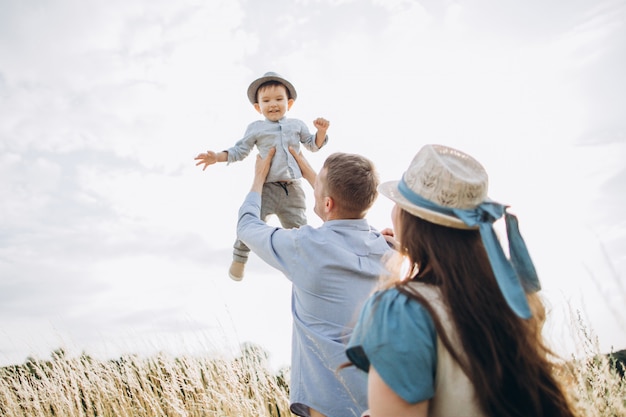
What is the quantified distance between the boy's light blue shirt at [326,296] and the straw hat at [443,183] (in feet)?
3.08

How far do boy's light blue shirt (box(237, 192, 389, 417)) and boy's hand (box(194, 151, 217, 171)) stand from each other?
68.1 inches

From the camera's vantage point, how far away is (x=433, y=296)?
4.51 ft

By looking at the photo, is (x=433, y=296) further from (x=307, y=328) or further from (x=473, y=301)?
(x=307, y=328)

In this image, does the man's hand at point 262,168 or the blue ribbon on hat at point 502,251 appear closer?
the blue ribbon on hat at point 502,251

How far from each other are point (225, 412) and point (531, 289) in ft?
11.1

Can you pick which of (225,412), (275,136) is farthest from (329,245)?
(225,412)

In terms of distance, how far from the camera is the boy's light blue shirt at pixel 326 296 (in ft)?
8.09

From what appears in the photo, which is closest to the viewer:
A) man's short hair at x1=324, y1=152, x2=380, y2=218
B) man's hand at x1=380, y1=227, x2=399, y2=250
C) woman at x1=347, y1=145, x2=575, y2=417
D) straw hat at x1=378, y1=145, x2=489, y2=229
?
woman at x1=347, y1=145, x2=575, y2=417

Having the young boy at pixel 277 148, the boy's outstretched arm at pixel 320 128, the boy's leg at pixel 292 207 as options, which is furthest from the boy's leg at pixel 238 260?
the boy's outstretched arm at pixel 320 128

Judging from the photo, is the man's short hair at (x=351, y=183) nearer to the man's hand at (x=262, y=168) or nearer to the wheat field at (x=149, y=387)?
the man's hand at (x=262, y=168)

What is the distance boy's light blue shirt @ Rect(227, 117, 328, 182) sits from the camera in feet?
14.0

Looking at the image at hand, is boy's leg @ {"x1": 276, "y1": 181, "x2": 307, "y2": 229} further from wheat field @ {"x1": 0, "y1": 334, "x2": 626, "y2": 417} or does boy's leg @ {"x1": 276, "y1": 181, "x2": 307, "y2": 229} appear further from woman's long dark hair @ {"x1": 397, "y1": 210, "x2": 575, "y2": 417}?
woman's long dark hair @ {"x1": 397, "y1": 210, "x2": 575, "y2": 417}

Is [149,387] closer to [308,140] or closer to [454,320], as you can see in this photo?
[308,140]

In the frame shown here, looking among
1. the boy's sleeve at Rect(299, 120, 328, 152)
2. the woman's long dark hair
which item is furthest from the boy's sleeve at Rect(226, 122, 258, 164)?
the woman's long dark hair
